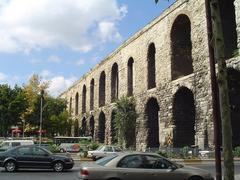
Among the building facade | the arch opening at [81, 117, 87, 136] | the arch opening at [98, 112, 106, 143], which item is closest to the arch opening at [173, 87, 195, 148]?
the building facade

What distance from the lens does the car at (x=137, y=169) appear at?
1213 cm

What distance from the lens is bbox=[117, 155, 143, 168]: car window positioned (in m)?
12.5

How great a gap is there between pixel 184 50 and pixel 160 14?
414 cm

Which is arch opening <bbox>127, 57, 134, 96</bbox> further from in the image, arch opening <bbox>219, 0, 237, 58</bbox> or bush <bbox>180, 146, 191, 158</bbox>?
bush <bbox>180, 146, 191, 158</bbox>

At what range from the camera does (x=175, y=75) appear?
123 ft

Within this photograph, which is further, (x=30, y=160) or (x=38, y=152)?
(x=38, y=152)


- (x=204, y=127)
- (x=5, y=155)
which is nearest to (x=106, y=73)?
(x=204, y=127)

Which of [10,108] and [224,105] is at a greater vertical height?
[10,108]

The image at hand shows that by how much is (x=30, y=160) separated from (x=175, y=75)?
19588 millimetres

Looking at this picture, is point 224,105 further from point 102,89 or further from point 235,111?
point 102,89

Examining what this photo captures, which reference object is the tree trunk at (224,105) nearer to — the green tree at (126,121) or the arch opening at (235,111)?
the arch opening at (235,111)

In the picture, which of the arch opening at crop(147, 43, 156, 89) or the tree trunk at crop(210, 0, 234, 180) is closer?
the tree trunk at crop(210, 0, 234, 180)

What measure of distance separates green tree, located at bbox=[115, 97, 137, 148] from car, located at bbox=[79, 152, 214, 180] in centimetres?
3127

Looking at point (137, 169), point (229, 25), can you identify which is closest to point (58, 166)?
point (137, 169)
